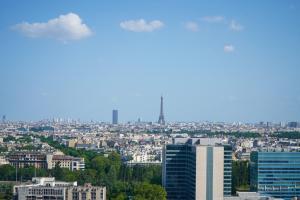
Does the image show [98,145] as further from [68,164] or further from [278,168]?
A: [278,168]

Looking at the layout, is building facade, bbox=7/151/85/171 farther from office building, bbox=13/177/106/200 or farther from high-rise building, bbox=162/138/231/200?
office building, bbox=13/177/106/200

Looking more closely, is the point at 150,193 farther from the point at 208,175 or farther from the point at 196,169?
the point at 208,175

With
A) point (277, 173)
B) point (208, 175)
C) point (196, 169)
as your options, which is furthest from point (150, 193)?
point (277, 173)

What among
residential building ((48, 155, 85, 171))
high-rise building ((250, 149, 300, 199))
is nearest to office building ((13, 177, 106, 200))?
high-rise building ((250, 149, 300, 199))

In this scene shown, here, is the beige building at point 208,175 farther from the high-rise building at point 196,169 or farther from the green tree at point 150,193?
the green tree at point 150,193

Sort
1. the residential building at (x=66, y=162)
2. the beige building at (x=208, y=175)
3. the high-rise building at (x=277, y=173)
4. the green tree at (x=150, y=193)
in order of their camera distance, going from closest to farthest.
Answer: the green tree at (x=150, y=193), the beige building at (x=208, y=175), the high-rise building at (x=277, y=173), the residential building at (x=66, y=162)

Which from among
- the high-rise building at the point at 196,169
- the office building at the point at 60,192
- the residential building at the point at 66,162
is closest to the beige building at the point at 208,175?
the high-rise building at the point at 196,169

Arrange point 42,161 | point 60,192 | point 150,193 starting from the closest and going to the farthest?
point 60,192 < point 150,193 < point 42,161
